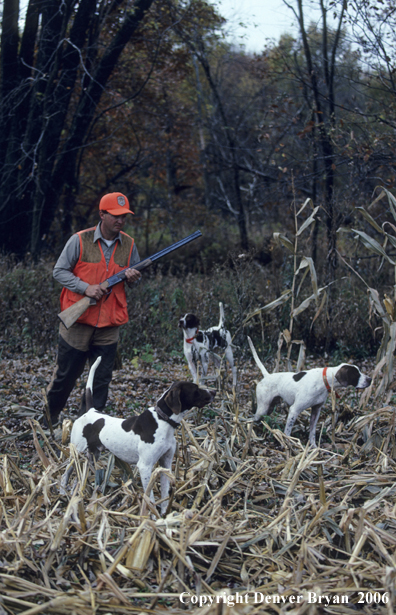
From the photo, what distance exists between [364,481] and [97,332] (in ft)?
8.15

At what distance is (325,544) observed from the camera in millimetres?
3072

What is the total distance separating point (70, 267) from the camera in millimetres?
4895

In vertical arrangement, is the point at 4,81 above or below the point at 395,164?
above

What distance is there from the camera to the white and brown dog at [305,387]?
4.38 m

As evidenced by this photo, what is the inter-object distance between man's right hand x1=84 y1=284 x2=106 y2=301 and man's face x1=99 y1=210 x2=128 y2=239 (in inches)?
18.1

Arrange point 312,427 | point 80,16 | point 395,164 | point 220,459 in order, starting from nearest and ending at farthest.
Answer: point 220,459 < point 312,427 < point 395,164 < point 80,16

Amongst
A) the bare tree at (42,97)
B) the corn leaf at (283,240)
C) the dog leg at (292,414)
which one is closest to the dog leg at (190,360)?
the corn leaf at (283,240)

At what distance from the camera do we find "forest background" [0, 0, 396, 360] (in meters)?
8.65

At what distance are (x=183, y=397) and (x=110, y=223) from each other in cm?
192

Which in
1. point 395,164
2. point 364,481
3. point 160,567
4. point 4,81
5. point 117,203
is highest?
point 4,81

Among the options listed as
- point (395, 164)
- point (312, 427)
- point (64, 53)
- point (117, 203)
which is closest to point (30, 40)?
point (64, 53)

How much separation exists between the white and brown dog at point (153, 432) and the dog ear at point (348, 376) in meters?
1.33

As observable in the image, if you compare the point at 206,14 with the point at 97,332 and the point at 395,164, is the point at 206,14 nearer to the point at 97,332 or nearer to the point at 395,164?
the point at 395,164

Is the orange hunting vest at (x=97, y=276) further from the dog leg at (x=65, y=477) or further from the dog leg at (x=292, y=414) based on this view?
the dog leg at (x=292, y=414)
